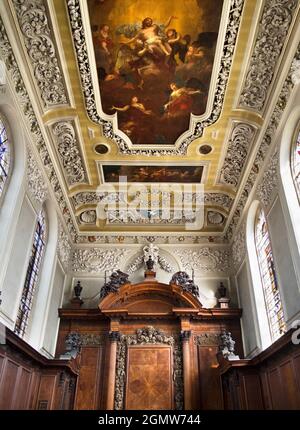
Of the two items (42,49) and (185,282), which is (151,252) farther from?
(42,49)

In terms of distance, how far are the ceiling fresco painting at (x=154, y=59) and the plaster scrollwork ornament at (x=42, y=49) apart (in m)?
0.91

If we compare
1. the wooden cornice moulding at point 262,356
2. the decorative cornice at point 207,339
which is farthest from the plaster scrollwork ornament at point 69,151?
the wooden cornice moulding at point 262,356

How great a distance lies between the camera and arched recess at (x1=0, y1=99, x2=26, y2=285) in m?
7.22

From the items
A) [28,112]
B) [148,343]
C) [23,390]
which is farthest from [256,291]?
[28,112]

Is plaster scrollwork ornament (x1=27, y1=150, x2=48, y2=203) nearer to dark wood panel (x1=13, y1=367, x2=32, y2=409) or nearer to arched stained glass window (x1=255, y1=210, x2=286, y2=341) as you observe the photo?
dark wood panel (x1=13, y1=367, x2=32, y2=409)

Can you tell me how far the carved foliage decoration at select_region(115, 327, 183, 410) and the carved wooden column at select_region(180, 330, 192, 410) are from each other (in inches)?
6.4

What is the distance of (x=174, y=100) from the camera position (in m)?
9.07

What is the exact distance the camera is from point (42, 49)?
24.5 feet

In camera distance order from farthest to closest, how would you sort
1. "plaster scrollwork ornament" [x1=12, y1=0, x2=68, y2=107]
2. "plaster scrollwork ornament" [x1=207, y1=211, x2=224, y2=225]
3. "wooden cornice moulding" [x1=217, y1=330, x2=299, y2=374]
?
"plaster scrollwork ornament" [x1=207, y1=211, x2=224, y2=225] → "wooden cornice moulding" [x1=217, y1=330, x2=299, y2=374] → "plaster scrollwork ornament" [x1=12, y1=0, x2=68, y2=107]

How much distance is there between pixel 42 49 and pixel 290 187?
6065mm

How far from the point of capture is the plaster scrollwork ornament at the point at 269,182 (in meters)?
8.51

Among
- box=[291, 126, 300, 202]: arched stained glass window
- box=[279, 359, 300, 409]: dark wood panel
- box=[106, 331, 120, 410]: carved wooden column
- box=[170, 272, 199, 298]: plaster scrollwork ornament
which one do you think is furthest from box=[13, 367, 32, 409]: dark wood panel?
box=[291, 126, 300, 202]: arched stained glass window

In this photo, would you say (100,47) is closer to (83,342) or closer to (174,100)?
(174,100)

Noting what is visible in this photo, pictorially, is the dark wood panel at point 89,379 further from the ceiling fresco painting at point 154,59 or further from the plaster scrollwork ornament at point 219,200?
the ceiling fresco painting at point 154,59
